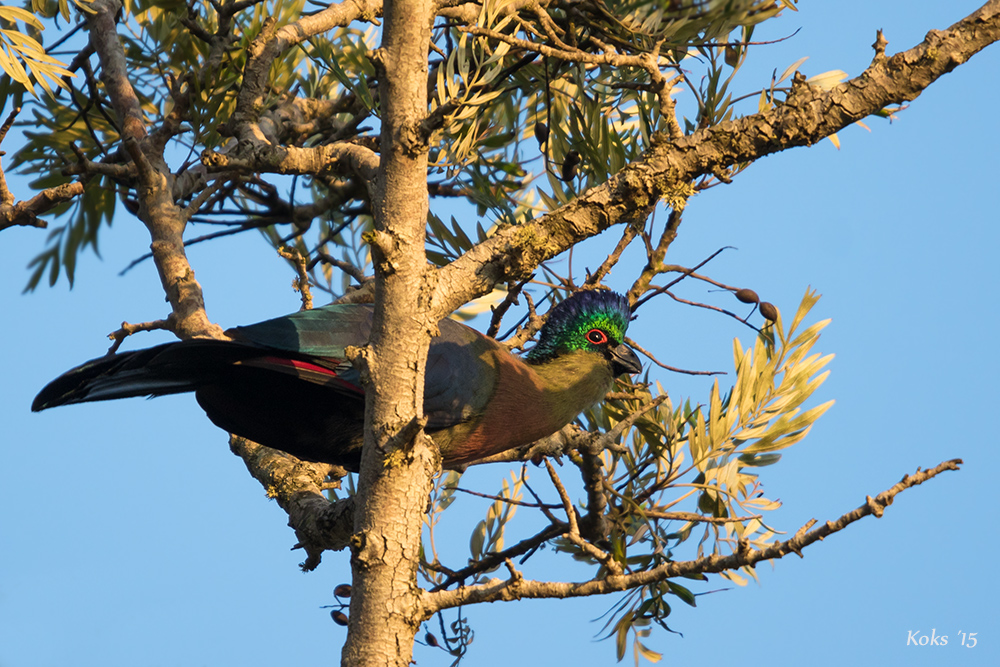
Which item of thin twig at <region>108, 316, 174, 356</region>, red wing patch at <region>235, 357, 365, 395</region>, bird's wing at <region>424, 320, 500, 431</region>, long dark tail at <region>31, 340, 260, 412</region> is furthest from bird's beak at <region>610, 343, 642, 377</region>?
thin twig at <region>108, 316, 174, 356</region>

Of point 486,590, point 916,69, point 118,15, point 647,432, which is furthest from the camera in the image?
point 118,15

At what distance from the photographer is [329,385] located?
2.12 m

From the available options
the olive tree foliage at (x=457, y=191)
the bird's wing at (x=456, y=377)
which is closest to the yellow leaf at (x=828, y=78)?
the olive tree foliage at (x=457, y=191)

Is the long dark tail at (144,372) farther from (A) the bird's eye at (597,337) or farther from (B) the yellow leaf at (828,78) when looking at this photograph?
(B) the yellow leaf at (828,78)

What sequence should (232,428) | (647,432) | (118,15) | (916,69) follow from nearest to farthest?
(916,69) → (232,428) → (647,432) → (118,15)

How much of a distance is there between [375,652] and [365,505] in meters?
0.26

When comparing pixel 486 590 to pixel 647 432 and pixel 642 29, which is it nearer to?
pixel 647 432

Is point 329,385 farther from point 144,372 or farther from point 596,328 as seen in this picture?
point 596,328

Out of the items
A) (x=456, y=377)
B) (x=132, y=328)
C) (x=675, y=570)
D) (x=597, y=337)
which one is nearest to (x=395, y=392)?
(x=675, y=570)

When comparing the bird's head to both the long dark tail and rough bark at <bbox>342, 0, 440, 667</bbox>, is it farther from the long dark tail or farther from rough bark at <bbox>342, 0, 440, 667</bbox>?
rough bark at <bbox>342, 0, 440, 667</bbox>

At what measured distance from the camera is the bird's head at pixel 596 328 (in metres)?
2.68

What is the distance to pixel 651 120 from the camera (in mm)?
2422

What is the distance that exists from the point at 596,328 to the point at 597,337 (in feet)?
0.09

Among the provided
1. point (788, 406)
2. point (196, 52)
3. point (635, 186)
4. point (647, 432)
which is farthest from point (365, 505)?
point (196, 52)
